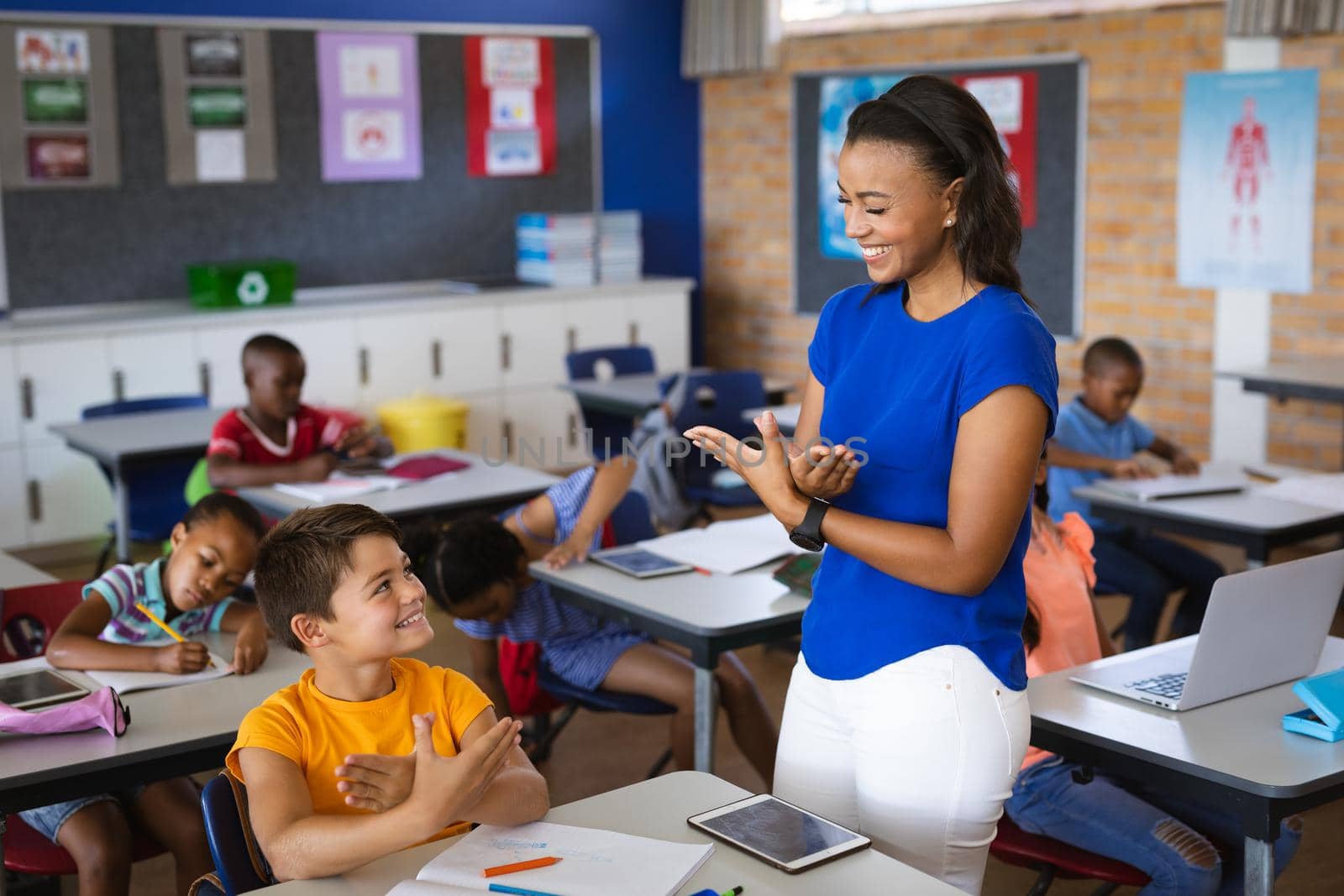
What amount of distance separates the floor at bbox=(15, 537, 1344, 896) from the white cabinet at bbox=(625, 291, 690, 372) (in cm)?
266

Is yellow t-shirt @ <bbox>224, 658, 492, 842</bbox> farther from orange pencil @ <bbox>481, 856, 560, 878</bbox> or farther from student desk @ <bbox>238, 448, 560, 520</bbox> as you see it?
student desk @ <bbox>238, 448, 560, 520</bbox>

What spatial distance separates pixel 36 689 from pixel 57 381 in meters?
3.77

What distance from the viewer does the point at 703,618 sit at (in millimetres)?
2648

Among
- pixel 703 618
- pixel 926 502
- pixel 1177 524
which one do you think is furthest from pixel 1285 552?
pixel 926 502

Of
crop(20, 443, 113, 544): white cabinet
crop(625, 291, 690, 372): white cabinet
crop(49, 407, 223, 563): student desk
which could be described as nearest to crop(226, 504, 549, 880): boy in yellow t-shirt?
crop(49, 407, 223, 563): student desk

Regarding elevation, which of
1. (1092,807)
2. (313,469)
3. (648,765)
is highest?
(313,469)

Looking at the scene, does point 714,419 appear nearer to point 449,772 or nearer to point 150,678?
point 150,678

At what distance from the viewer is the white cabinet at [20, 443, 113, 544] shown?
5.69 metres

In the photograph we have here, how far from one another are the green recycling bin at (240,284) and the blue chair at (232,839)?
4809 millimetres

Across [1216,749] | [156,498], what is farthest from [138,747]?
[156,498]

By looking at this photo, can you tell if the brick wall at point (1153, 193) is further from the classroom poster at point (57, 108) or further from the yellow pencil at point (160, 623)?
the yellow pencil at point (160, 623)

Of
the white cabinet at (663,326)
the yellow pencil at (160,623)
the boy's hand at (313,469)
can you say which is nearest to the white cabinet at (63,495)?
the boy's hand at (313,469)

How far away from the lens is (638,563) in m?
3.01

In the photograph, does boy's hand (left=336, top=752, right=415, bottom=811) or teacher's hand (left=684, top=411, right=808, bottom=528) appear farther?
teacher's hand (left=684, top=411, right=808, bottom=528)
